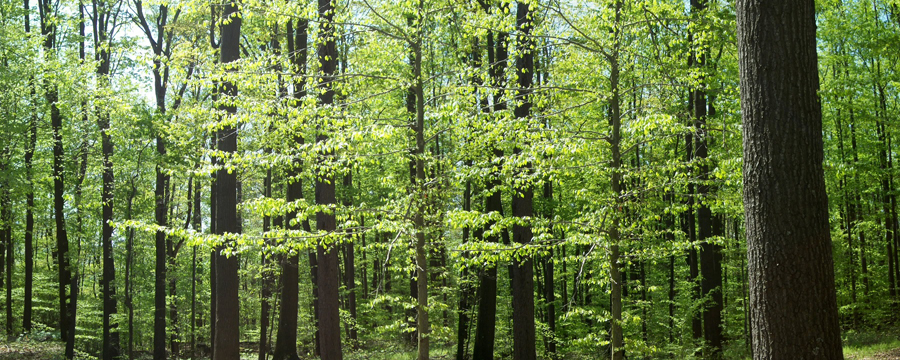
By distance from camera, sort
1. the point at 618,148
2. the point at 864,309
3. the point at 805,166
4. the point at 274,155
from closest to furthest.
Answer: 1. the point at 805,166
2. the point at 274,155
3. the point at 618,148
4. the point at 864,309

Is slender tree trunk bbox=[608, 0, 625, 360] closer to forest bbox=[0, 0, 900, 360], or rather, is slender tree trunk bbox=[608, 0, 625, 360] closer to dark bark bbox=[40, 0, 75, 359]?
forest bbox=[0, 0, 900, 360]

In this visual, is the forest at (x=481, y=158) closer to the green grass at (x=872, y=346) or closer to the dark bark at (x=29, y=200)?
the dark bark at (x=29, y=200)

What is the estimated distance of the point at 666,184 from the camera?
7445 millimetres

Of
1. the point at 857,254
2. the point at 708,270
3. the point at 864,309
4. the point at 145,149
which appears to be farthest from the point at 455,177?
the point at 857,254

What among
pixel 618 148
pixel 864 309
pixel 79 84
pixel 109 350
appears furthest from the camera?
pixel 864 309

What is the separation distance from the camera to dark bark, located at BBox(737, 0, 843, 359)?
3.90m

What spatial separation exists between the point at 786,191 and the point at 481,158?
5264mm

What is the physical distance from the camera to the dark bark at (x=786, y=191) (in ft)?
12.8

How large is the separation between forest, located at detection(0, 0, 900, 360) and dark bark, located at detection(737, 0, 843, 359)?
0.01m

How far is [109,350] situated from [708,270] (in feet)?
56.3

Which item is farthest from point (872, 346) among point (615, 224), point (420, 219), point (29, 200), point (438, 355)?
point (29, 200)

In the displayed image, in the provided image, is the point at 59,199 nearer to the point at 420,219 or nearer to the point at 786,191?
the point at 420,219

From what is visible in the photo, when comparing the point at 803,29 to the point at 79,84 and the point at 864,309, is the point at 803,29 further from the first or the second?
the point at 864,309

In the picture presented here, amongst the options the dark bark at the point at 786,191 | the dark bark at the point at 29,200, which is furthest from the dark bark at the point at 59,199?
the dark bark at the point at 786,191
